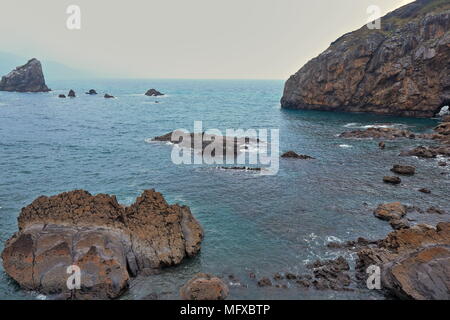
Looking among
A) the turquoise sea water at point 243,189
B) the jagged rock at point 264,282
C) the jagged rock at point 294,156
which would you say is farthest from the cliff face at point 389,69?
the jagged rock at point 264,282

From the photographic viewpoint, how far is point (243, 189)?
181 feet

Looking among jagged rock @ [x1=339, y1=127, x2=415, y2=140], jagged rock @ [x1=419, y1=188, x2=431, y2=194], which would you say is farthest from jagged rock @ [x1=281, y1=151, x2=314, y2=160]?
jagged rock @ [x1=339, y1=127, x2=415, y2=140]

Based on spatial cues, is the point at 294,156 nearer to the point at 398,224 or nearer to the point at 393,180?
the point at 393,180

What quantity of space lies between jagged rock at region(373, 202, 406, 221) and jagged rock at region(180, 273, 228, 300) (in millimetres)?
24694

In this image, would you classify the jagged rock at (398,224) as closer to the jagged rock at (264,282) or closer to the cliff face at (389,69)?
the jagged rock at (264,282)

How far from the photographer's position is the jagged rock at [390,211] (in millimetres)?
43969

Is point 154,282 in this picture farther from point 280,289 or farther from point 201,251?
point 280,289

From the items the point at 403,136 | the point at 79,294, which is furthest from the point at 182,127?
the point at 79,294

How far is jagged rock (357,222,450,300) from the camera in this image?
28406mm

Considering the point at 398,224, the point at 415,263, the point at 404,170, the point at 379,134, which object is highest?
the point at 379,134

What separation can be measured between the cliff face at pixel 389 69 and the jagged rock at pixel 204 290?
365 feet

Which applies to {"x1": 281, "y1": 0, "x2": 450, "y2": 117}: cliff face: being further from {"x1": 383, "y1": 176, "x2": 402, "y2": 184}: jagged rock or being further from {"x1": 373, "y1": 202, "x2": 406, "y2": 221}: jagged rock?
{"x1": 373, "y1": 202, "x2": 406, "y2": 221}: jagged rock

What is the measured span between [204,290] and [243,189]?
2738 centimetres

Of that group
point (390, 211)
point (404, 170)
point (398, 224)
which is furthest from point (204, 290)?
point (404, 170)
